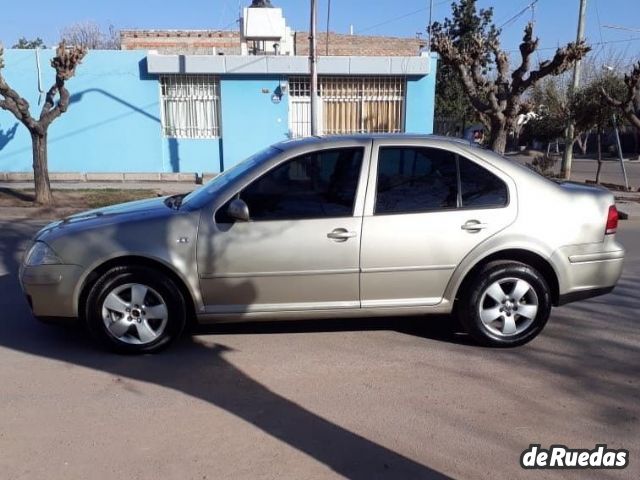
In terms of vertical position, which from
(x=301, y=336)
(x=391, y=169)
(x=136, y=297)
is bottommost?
(x=301, y=336)

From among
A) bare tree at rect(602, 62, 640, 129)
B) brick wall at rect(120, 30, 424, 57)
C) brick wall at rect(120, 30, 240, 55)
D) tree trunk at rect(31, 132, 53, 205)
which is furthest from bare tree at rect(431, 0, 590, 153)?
brick wall at rect(120, 30, 240, 55)

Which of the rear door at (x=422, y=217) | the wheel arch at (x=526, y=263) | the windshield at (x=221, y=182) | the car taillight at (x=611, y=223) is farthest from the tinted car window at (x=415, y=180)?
the car taillight at (x=611, y=223)

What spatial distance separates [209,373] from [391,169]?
206 centimetres

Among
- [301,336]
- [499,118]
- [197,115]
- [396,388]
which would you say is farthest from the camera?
[197,115]

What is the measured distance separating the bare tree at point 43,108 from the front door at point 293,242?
30.2 feet

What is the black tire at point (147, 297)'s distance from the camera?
169 inches

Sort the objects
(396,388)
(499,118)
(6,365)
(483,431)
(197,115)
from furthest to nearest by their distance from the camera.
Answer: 1. (197,115)
2. (499,118)
3. (6,365)
4. (396,388)
5. (483,431)

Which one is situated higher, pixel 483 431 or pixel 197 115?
pixel 197 115

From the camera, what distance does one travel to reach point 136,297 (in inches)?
171

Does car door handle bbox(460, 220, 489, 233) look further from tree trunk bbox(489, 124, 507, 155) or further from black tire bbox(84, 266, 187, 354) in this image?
tree trunk bbox(489, 124, 507, 155)

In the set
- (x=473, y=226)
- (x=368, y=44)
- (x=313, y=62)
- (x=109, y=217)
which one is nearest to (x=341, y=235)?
(x=473, y=226)

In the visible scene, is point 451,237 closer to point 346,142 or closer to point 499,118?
point 346,142

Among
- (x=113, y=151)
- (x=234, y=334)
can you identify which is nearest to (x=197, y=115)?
(x=113, y=151)

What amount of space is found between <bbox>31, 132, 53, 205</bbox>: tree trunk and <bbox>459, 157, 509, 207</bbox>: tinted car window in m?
10.2
